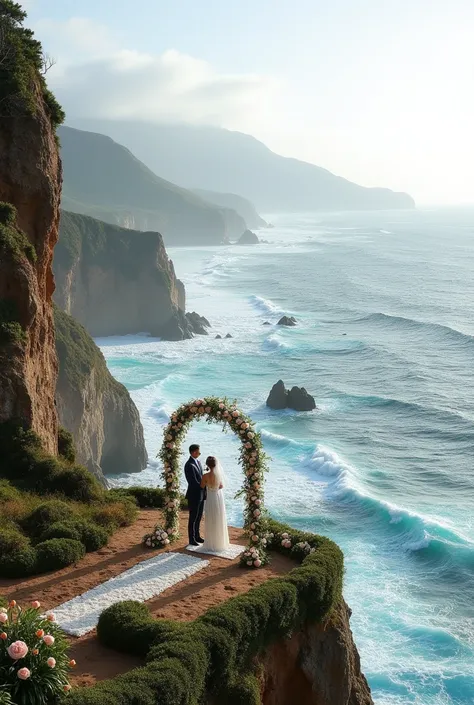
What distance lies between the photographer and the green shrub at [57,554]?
18.9m

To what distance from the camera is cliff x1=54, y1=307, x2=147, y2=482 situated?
1825 inches

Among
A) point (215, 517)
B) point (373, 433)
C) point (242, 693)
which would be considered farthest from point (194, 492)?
point (373, 433)

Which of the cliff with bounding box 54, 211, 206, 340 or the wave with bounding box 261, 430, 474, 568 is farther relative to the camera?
the cliff with bounding box 54, 211, 206, 340

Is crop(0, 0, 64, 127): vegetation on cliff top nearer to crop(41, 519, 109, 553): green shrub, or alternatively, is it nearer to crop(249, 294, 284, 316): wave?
crop(41, 519, 109, 553): green shrub

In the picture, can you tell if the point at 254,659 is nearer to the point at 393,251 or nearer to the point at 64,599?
the point at 64,599

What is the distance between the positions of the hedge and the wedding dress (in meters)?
2.53

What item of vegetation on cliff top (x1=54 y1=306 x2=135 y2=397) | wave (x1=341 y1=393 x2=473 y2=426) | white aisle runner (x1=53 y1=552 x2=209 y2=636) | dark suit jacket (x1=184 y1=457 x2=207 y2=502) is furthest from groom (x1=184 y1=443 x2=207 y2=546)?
wave (x1=341 y1=393 x2=473 y2=426)

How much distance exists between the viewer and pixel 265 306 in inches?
4163

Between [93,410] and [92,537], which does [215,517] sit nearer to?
[92,537]

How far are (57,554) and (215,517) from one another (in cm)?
388

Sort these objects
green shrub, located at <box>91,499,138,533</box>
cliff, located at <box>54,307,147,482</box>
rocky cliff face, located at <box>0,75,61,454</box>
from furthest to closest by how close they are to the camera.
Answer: cliff, located at <box>54,307,147,482</box>
rocky cliff face, located at <box>0,75,61,454</box>
green shrub, located at <box>91,499,138,533</box>

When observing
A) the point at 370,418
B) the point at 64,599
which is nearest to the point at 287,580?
the point at 64,599

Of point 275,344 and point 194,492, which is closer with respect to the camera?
point 194,492

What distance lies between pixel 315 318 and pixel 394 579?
65267mm
